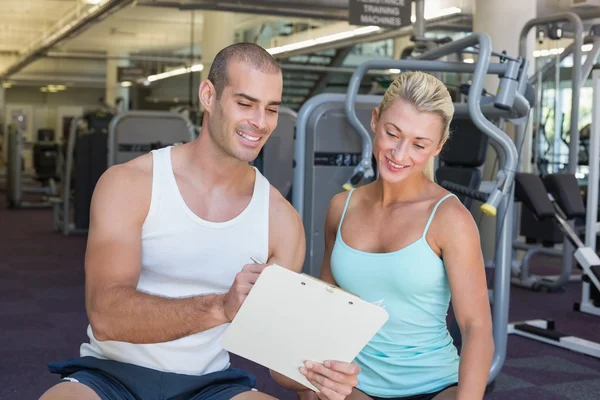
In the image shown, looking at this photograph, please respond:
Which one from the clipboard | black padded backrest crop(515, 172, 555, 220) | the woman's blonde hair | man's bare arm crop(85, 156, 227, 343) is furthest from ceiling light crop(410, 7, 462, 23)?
the clipboard

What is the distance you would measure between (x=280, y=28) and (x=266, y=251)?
516 inches

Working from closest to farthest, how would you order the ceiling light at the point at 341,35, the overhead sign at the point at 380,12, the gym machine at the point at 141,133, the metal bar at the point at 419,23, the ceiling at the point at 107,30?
the metal bar at the point at 419,23, the gym machine at the point at 141,133, the overhead sign at the point at 380,12, the ceiling light at the point at 341,35, the ceiling at the point at 107,30

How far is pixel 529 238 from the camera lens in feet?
20.7

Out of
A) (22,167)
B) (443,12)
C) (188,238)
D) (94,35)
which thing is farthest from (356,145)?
(94,35)

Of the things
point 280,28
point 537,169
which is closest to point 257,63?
point 537,169

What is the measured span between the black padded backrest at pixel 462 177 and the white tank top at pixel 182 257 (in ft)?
6.71

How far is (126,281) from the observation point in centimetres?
158

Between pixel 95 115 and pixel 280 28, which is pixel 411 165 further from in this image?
pixel 280 28

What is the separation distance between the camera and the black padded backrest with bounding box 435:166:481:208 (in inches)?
143

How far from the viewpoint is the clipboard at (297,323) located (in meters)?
1.30

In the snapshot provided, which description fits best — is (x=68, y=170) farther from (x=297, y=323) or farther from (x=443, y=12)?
(x=297, y=323)

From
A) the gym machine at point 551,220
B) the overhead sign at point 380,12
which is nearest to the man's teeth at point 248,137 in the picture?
the gym machine at point 551,220

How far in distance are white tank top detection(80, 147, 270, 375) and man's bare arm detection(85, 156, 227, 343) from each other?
36mm

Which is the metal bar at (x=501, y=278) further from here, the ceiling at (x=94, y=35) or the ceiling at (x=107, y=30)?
the ceiling at (x=94, y=35)
